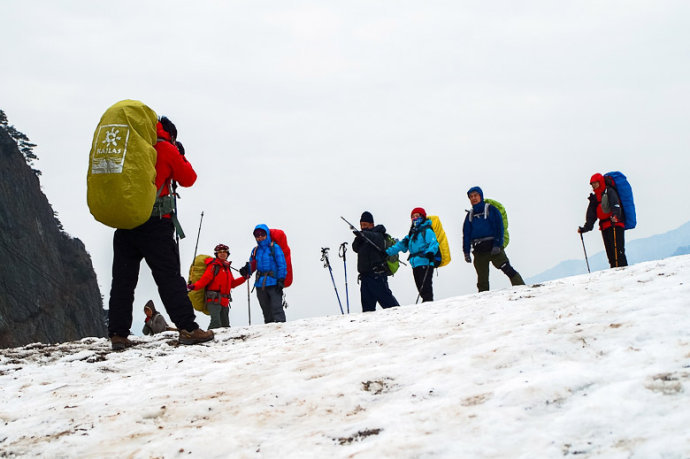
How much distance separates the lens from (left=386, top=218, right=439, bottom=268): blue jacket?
1075cm

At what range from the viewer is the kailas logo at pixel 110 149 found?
619 cm

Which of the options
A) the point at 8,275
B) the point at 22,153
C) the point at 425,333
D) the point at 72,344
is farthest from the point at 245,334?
the point at 22,153

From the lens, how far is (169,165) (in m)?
6.89

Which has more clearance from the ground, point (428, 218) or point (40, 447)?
point (428, 218)

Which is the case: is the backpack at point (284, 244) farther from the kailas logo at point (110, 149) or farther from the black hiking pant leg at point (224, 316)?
the kailas logo at point (110, 149)

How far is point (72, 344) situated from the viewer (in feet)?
25.1

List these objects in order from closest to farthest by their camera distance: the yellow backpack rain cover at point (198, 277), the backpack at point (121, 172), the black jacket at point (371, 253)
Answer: the backpack at point (121, 172), the black jacket at point (371, 253), the yellow backpack rain cover at point (198, 277)

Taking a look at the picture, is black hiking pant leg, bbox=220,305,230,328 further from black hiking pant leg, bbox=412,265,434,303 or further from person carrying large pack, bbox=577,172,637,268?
person carrying large pack, bbox=577,172,637,268

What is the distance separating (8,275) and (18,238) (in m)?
3.94

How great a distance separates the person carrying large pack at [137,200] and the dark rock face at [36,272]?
32.1 meters

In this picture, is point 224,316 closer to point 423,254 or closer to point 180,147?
point 423,254

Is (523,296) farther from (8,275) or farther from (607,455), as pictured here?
(8,275)

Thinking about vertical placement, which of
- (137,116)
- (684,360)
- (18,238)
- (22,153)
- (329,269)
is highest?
(22,153)

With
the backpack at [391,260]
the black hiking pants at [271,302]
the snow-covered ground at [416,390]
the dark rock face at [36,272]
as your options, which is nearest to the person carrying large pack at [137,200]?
the snow-covered ground at [416,390]
